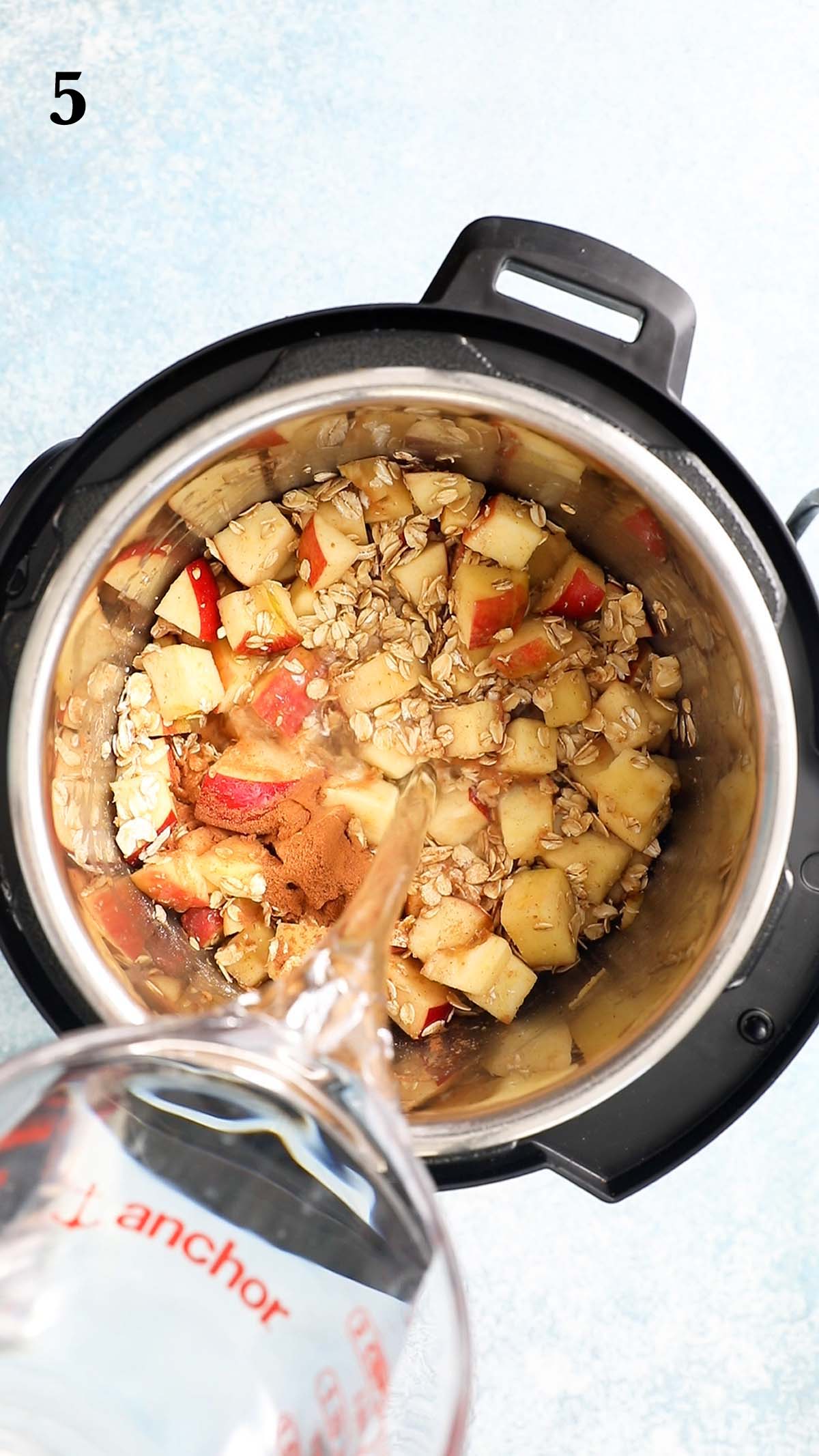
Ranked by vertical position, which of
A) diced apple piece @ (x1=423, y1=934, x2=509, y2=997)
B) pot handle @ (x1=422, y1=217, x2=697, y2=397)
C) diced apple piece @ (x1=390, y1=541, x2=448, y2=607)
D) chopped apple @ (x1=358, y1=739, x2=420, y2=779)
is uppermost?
pot handle @ (x1=422, y1=217, x2=697, y2=397)

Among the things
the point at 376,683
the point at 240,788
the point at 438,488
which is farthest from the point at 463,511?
the point at 240,788

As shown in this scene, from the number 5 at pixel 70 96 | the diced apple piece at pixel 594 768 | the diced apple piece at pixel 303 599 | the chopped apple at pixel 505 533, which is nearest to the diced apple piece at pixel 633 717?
the diced apple piece at pixel 594 768

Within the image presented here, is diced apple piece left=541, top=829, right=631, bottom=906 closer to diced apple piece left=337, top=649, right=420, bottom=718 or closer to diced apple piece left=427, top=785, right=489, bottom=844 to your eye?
diced apple piece left=427, top=785, right=489, bottom=844

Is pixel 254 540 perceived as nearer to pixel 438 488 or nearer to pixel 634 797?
pixel 438 488

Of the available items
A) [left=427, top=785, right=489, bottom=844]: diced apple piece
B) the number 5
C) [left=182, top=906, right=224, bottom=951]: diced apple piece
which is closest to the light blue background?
the number 5

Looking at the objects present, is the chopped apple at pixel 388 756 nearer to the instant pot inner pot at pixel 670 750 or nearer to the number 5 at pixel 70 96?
the instant pot inner pot at pixel 670 750

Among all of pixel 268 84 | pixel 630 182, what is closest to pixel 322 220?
pixel 268 84
